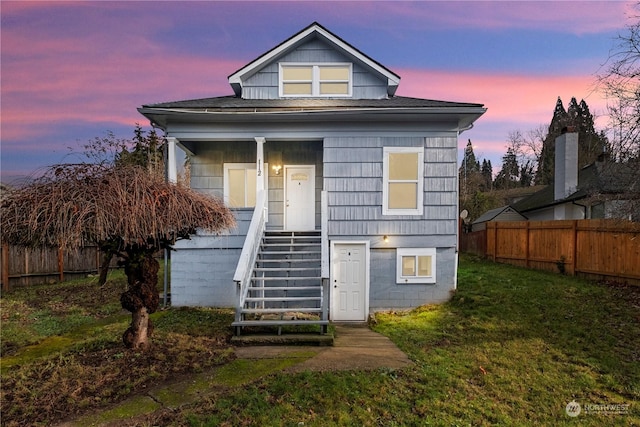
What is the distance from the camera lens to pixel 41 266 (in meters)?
12.4

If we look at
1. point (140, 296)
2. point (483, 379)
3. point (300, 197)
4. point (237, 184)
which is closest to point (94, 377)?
point (140, 296)

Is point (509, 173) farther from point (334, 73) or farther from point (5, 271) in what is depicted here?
point (5, 271)

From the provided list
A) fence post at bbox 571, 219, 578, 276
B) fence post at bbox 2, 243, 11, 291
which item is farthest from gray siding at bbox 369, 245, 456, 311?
fence post at bbox 2, 243, 11, 291

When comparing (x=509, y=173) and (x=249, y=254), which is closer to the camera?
(x=249, y=254)

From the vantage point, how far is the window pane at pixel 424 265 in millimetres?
9062

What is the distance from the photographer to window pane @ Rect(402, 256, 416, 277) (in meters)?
9.05

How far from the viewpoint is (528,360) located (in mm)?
5480

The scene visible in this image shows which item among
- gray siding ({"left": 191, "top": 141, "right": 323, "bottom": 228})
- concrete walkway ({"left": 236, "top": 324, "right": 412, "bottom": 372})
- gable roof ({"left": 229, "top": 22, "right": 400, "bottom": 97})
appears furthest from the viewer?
gray siding ({"left": 191, "top": 141, "right": 323, "bottom": 228})

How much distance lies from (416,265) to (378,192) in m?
2.24

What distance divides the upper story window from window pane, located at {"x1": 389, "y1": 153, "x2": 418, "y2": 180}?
2.71 meters

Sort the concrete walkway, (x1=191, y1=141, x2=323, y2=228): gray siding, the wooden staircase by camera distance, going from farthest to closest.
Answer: (x1=191, y1=141, x2=323, y2=228): gray siding → the wooden staircase → the concrete walkway

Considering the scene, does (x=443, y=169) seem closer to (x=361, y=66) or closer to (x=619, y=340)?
(x=361, y=66)

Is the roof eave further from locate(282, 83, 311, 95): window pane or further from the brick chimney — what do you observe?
the brick chimney

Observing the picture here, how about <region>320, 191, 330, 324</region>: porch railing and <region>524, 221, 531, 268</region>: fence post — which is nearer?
<region>320, 191, 330, 324</region>: porch railing
